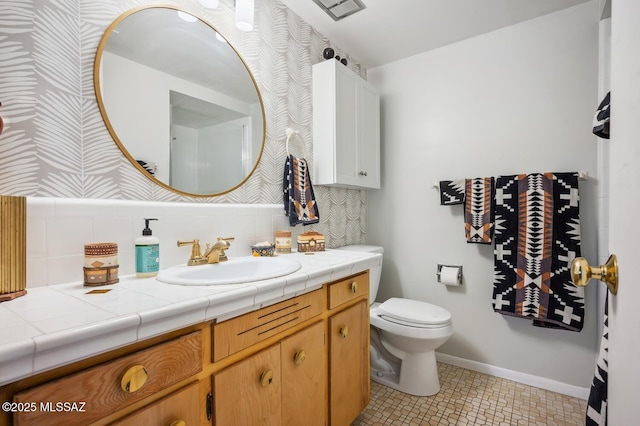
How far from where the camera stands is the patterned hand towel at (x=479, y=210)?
2002 mm

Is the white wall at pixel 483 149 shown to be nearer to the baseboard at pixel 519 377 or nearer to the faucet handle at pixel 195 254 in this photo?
the baseboard at pixel 519 377

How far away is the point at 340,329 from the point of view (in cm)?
133

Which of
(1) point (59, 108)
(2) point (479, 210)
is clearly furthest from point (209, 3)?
(2) point (479, 210)

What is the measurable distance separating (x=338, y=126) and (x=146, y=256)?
4.56 feet

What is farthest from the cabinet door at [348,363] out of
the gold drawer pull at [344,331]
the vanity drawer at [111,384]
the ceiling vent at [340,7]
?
the ceiling vent at [340,7]

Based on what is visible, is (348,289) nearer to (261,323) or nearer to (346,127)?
(261,323)

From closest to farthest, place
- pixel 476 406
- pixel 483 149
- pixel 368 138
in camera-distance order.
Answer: pixel 476 406 → pixel 483 149 → pixel 368 138

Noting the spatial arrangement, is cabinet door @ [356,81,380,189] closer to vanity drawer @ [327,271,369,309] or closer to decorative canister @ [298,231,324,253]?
decorative canister @ [298,231,324,253]

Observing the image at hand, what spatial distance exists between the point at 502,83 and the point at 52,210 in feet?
8.21

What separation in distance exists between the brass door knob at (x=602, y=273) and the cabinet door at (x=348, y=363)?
33.9 inches

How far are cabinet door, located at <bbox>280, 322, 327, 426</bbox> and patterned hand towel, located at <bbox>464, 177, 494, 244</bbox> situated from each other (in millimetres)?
1346

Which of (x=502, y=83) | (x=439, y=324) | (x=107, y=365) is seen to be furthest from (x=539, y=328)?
(x=107, y=365)

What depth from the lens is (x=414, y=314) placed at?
6.08 ft

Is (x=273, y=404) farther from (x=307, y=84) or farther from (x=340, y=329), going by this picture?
(x=307, y=84)
